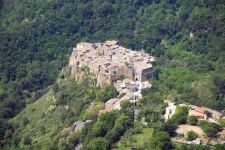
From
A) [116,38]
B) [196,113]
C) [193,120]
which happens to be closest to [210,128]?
[193,120]

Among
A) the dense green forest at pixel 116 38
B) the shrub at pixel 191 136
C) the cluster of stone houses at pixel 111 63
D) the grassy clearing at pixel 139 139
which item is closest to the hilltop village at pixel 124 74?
the cluster of stone houses at pixel 111 63

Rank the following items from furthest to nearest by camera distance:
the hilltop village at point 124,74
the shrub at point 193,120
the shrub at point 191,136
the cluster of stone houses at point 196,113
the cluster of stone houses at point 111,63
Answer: the cluster of stone houses at point 111,63 → the cluster of stone houses at point 196,113 → the hilltop village at point 124,74 → the shrub at point 193,120 → the shrub at point 191,136

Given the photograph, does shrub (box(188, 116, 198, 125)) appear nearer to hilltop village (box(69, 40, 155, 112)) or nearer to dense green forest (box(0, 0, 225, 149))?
hilltop village (box(69, 40, 155, 112))

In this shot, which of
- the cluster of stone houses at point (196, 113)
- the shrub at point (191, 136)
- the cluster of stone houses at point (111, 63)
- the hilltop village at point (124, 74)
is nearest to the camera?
the shrub at point (191, 136)

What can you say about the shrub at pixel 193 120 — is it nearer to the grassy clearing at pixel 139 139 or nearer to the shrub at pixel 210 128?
the shrub at pixel 210 128

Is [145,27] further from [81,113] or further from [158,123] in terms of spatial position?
[158,123]

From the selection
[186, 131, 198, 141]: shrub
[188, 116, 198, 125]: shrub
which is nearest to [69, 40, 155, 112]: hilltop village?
[188, 116, 198, 125]: shrub
